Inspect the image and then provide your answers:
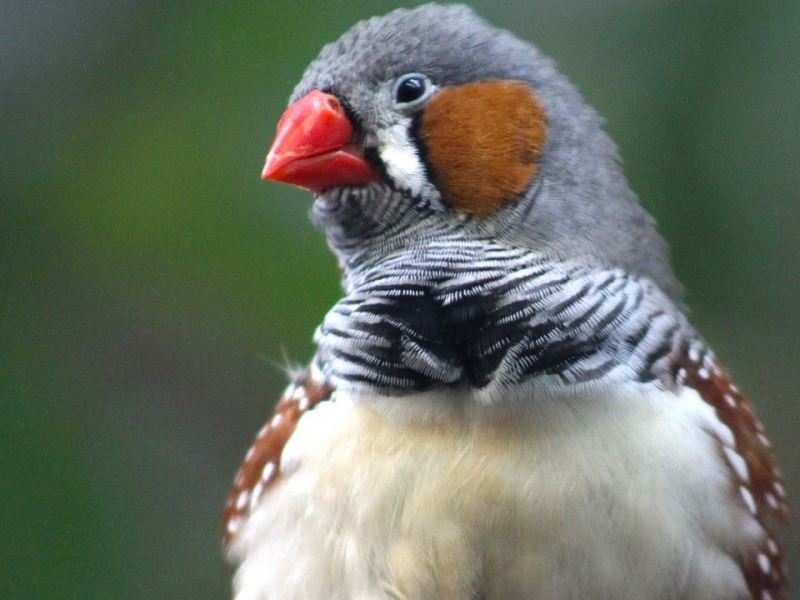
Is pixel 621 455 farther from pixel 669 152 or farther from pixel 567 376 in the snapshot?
pixel 669 152

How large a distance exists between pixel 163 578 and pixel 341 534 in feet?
3.26

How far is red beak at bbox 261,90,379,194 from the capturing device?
186 cm

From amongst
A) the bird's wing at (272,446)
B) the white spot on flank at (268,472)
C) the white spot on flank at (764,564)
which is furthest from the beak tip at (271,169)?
the white spot on flank at (764,564)

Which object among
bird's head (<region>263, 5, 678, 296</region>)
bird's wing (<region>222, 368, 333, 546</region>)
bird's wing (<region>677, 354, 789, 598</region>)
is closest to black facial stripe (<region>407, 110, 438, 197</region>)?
bird's head (<region>263, 5, 678, 296</region>)

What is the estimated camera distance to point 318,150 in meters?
1.86

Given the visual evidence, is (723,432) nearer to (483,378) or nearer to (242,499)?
(483,378)

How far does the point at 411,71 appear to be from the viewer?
1.91 m

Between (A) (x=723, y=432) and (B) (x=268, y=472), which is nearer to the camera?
(A) (x=723, y=432)

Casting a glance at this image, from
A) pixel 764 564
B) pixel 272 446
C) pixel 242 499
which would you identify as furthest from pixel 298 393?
pixel 764 564

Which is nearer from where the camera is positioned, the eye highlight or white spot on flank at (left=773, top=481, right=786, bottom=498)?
the eye highlight

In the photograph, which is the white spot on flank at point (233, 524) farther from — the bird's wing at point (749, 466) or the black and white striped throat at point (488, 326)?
the bird's wing at point (749, 466)

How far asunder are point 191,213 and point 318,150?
0.81 meters

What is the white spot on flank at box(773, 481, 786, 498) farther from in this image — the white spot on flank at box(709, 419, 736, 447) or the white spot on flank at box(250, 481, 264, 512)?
the white spot on flank at box(250, 481, 264, 512)

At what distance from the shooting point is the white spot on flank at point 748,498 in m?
1.90
